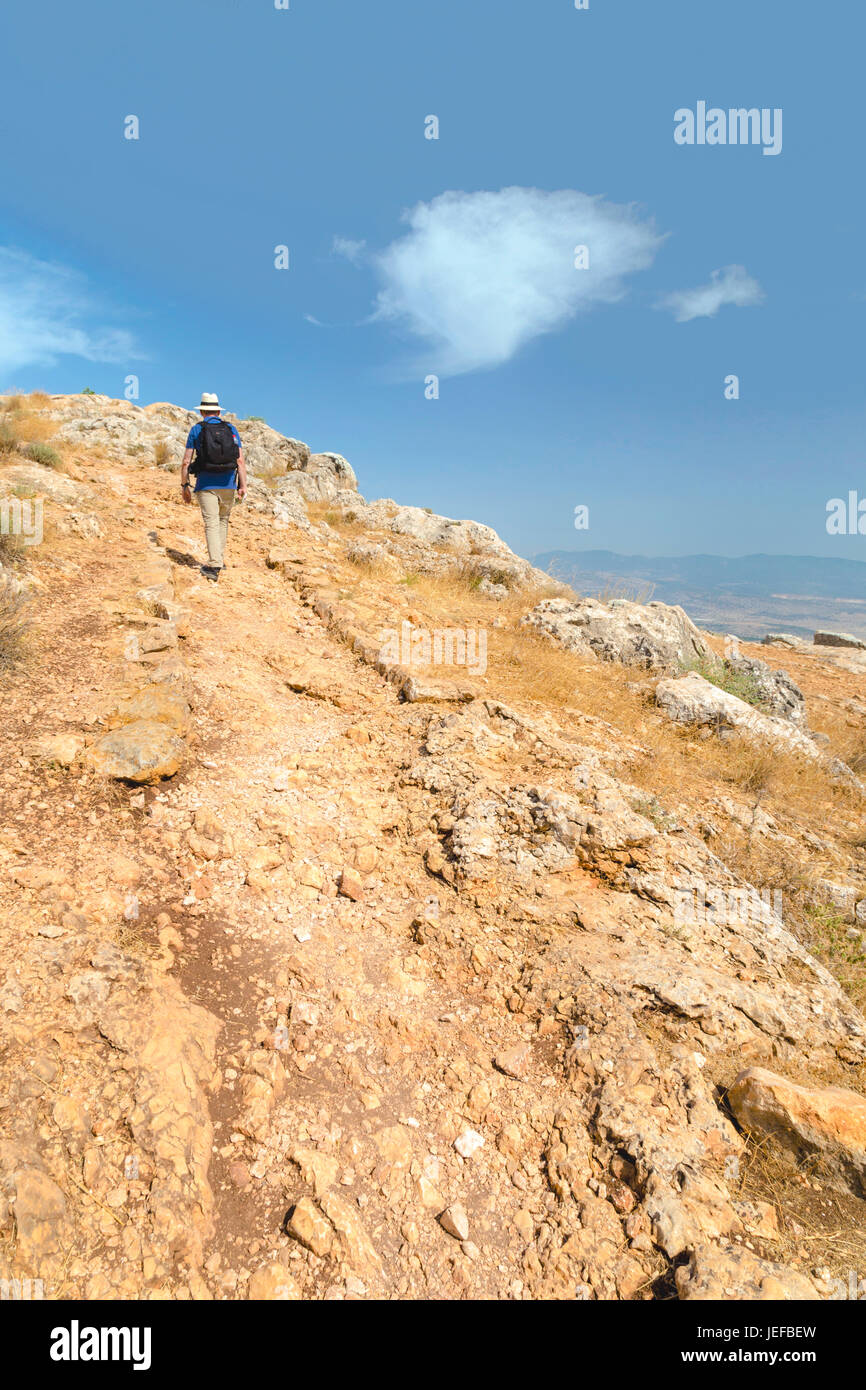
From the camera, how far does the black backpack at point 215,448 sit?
327 inches

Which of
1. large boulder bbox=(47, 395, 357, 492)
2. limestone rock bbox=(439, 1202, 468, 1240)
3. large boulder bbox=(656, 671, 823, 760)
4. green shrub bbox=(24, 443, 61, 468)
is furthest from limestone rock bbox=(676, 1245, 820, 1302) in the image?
large boulder bbox=(47, 395, 357, 492)

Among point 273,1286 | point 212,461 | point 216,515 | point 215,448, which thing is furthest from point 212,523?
point 273,1286

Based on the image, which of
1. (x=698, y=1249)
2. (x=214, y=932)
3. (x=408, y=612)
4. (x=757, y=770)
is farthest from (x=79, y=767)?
(x=757, y=770)

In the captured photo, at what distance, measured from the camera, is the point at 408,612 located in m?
9.85

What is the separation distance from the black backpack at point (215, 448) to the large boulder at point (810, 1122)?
356 inches

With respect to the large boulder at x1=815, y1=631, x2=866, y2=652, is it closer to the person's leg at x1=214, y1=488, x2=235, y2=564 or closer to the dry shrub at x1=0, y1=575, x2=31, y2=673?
the person's leg at x1=214, y1=488, x2=235, y2=564

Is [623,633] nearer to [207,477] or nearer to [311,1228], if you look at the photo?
[207,477]

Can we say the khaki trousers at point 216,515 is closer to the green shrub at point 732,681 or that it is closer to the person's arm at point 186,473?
the person's arm at point 186,473

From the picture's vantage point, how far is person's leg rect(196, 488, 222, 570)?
8562 millimetres

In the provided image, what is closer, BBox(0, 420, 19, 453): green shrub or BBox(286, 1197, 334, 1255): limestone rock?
BBox(286, 1197, 334, 1255): limestone rock

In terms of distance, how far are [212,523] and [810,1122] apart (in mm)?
9387

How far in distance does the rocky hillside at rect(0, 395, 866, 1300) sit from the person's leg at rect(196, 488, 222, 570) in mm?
1551

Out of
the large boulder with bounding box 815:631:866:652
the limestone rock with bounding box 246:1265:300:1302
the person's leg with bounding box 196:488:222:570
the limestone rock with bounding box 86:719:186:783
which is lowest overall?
the limestone rock with bounding box 246:1265:300:1302
